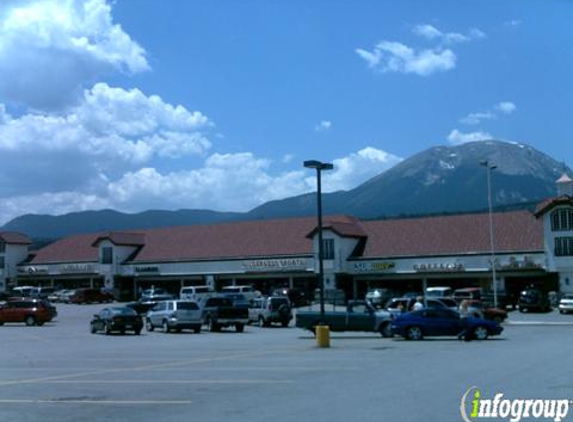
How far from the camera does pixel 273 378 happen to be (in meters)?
17.8

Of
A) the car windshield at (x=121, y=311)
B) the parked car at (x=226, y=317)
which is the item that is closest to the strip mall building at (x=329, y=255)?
the parked car at (x=226, y=317)

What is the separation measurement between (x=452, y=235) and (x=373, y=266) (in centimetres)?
752

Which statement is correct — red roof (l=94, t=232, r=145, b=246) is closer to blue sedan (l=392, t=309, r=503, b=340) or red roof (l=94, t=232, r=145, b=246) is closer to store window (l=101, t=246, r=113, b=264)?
store window (l=101, t=246, r=113, b=264)

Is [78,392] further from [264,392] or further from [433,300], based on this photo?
[433,300]

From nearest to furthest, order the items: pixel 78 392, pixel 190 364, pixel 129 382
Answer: pixel 78 392, pixel 129 382, pixel 190 364

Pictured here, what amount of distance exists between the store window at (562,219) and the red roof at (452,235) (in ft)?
6.58

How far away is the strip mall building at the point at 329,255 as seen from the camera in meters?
66.9

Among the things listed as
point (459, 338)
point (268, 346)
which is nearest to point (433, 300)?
point (459, 338)

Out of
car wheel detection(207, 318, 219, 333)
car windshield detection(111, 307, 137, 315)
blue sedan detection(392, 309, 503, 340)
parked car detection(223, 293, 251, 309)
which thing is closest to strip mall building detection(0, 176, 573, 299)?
parked car detection(223, 293, 251, 309)

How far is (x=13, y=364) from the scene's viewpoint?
22.9 meters

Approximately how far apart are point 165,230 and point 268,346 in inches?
2660

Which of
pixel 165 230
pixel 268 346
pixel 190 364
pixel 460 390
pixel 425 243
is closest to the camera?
pixel 460 390

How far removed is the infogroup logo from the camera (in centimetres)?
1195

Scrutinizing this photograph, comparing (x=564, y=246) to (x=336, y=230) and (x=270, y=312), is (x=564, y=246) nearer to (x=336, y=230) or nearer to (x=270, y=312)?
(x=336, y=230)
